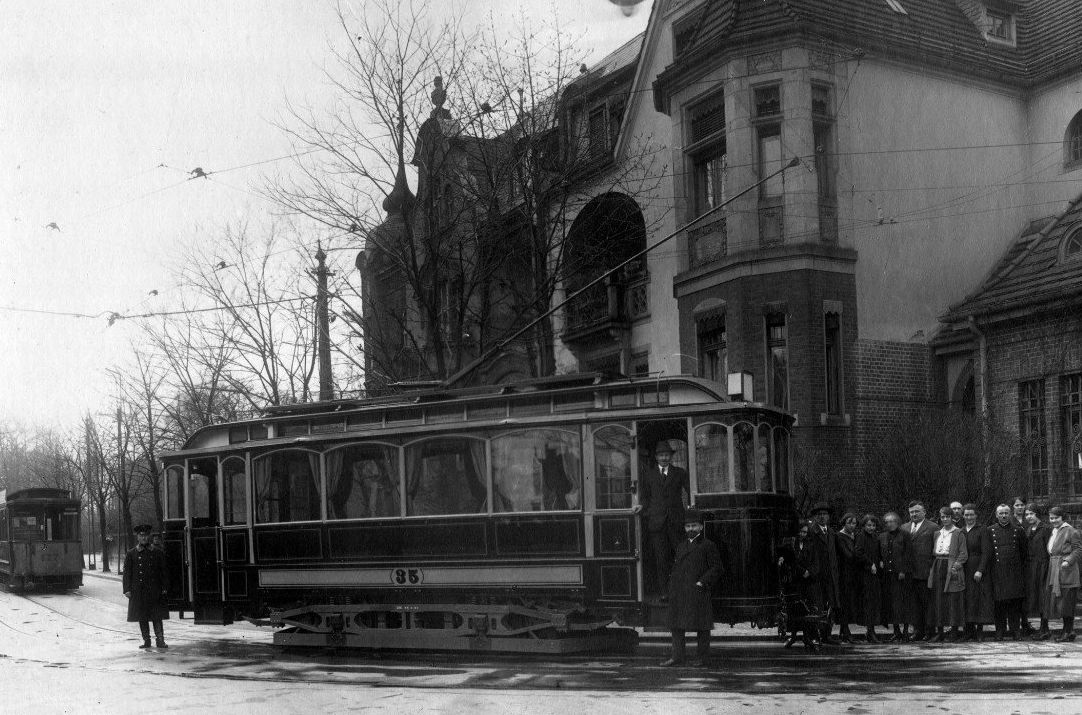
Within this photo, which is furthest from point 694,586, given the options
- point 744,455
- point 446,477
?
point 446,477

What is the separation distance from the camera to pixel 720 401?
12781mm

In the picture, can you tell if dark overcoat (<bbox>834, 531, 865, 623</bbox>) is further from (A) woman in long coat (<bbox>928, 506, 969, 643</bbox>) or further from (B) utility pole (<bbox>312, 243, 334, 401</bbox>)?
(B) utility pole (<bbox>312, 243, 334, 401</bbox>)

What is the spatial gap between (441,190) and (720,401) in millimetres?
12177

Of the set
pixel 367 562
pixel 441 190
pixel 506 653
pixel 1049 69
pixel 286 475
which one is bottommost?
pixel 506 653

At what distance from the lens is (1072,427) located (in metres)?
19.6

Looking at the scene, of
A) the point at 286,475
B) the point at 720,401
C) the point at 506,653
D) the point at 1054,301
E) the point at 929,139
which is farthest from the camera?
the point at 929,139

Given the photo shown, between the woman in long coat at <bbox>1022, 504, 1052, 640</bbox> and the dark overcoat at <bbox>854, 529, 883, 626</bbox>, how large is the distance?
5.53 ft

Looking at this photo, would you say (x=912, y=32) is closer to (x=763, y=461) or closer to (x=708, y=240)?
(x=708, y=240)

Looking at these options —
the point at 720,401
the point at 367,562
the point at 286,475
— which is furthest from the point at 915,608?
the point at 286,475

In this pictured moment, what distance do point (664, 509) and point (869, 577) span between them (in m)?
3.38

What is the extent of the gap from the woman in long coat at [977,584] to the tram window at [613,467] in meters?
4.32

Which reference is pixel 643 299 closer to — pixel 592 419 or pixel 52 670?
pixel 592 419

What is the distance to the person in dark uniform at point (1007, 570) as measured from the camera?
13.7 meters

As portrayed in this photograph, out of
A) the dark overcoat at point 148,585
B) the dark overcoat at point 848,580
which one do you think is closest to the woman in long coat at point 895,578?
the dark overcoat at point 848,580
